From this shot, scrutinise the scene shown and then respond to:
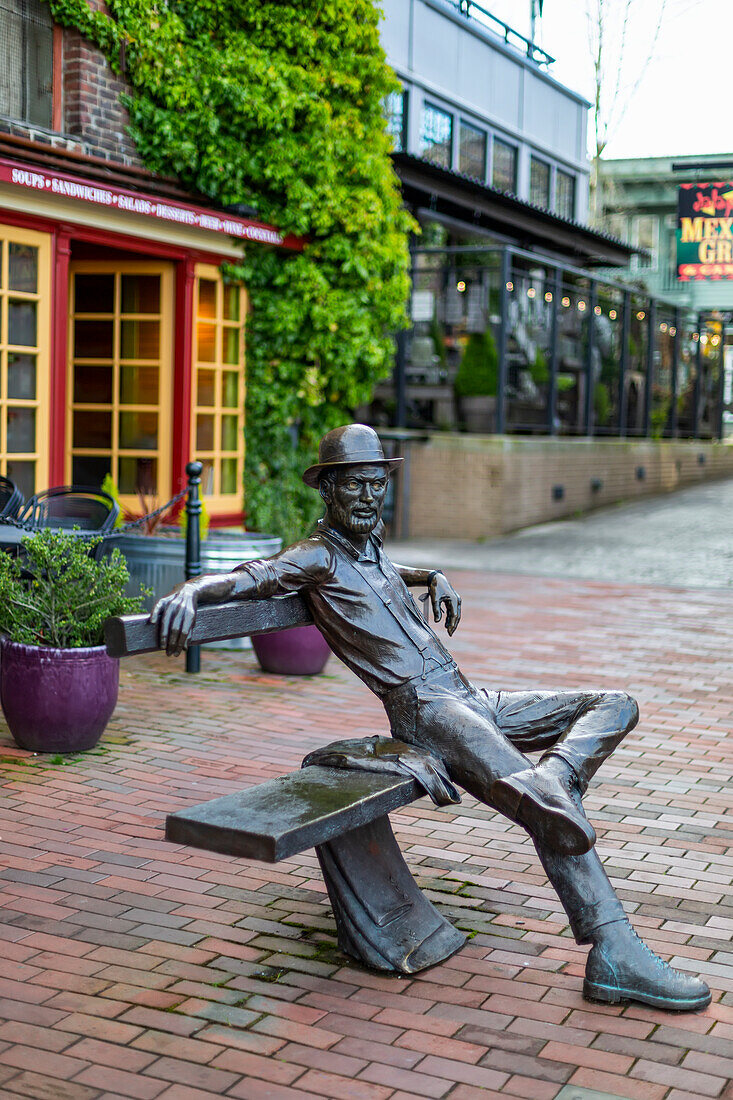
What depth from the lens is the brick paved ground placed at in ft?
10.4

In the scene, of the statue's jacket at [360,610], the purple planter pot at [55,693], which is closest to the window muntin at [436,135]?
the purple planter pot at [55,693]

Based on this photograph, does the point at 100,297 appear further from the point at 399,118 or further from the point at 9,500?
the point at 399,118

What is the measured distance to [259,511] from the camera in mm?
12297

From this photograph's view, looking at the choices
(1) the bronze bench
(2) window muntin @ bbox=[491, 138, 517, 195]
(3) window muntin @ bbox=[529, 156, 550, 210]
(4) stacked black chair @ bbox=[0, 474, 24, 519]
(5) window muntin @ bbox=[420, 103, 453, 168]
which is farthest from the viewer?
(3) window muntin @ bbox=[529, 156, 550, 210]

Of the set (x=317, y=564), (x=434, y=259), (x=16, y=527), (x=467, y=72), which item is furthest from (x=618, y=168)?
(x=317, y=564)

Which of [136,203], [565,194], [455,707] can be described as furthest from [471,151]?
[455,707]

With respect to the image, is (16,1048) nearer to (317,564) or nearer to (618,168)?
(317,564)

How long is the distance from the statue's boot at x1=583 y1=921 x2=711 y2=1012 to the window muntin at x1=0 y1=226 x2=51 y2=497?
7.03 metres

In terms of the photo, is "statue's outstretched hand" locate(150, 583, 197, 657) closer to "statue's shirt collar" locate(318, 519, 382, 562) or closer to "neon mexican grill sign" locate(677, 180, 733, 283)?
"statue's shirt collar" locate(318, 519, 382, 562)

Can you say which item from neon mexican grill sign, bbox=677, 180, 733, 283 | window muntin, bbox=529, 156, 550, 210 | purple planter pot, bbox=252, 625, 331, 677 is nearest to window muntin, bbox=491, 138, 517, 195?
window muntin, bbox=529, 156, 550, 210

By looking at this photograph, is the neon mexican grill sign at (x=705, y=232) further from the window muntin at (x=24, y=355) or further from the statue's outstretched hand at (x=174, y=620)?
the statue's outstretched hand at (x=174, y=620)

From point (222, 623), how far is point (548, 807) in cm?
111

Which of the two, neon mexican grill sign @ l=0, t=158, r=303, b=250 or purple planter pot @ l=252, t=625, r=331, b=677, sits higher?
neon mexican grill sign @ l=0, t=158, r=303, b=250

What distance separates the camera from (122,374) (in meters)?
11.2
